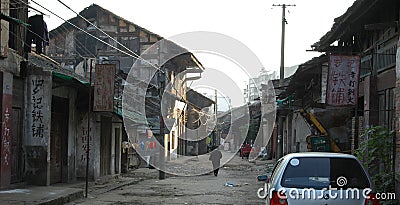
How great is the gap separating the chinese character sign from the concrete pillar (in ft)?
28.2

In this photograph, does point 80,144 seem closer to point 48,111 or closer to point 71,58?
point 48,111

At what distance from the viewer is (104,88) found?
17.4 metres

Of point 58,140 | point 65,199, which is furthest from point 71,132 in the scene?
point 65,199

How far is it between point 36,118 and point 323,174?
418 inches

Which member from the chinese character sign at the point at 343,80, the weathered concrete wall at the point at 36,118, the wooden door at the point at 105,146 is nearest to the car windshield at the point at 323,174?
the chinese character sign at the point at 343,80

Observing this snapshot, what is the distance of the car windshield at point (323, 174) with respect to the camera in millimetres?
8477

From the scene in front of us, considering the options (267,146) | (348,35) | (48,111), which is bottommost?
(267,146)

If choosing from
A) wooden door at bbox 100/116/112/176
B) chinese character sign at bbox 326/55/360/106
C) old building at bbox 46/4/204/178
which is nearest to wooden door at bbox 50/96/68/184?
wooden door at bbox 100/116/112/176

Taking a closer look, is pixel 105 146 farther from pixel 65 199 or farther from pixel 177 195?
pixel 65 199

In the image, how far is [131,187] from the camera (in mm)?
21109

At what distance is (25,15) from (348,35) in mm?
9871

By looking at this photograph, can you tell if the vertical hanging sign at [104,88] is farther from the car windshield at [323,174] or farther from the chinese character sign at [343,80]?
the car windshield at [323,174]

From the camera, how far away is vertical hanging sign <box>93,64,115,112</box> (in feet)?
57.2

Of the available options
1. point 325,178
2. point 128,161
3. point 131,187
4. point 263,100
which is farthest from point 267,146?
point 325,178
